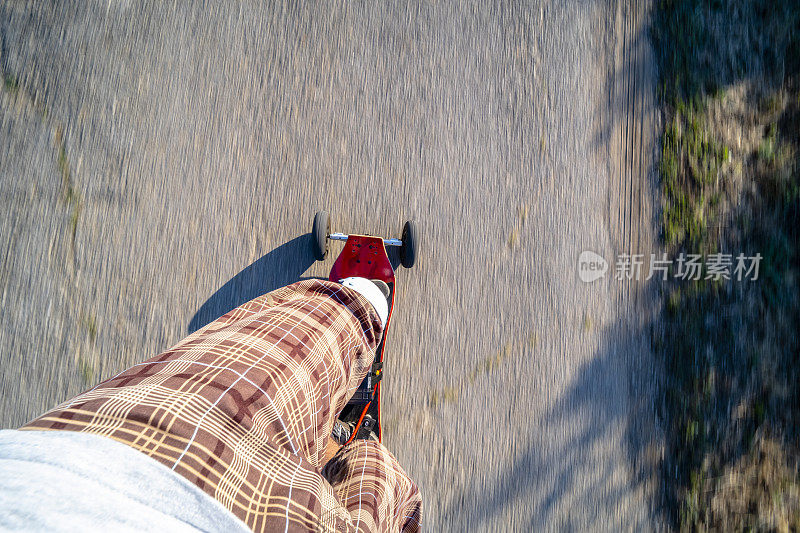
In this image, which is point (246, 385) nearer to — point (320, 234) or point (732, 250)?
point (320, 234)

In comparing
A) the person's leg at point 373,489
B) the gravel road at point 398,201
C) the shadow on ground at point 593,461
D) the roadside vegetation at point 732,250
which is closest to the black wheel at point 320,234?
the gravel road at point 398,201

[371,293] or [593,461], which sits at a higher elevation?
[371,293]

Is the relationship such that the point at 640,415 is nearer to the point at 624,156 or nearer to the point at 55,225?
the point at 624,156

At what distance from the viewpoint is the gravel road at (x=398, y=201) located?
158 centimetres

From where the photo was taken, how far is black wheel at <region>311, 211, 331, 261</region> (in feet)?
5.00

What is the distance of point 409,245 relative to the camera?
156 centimetres

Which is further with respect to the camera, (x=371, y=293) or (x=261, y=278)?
(x=261, y=278)

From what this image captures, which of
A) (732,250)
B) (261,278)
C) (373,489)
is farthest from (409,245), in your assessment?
(732,250)

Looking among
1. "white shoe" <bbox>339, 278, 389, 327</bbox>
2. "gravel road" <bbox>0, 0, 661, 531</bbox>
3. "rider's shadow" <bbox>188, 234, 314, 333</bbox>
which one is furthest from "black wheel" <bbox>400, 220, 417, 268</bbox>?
"rider's shadow" <bbox>188, 234, 314, 333</bbox>

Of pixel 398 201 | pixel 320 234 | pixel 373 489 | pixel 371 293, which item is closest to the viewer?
pixel 373 489

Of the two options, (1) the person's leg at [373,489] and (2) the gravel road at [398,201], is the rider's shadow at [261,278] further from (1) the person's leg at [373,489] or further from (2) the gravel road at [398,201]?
(1) the person's leg at [373,489]

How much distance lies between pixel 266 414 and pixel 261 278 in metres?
0.91

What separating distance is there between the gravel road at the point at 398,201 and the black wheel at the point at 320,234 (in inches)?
4.4

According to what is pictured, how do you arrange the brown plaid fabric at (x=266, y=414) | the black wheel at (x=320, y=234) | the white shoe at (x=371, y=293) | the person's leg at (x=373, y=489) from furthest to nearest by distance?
the black wheel at (x=320, y=234), the white shoe at (x=371, y=293), the person's leg at (x=373, y=489), the brown plaid fabric at (x=266, y=414)
